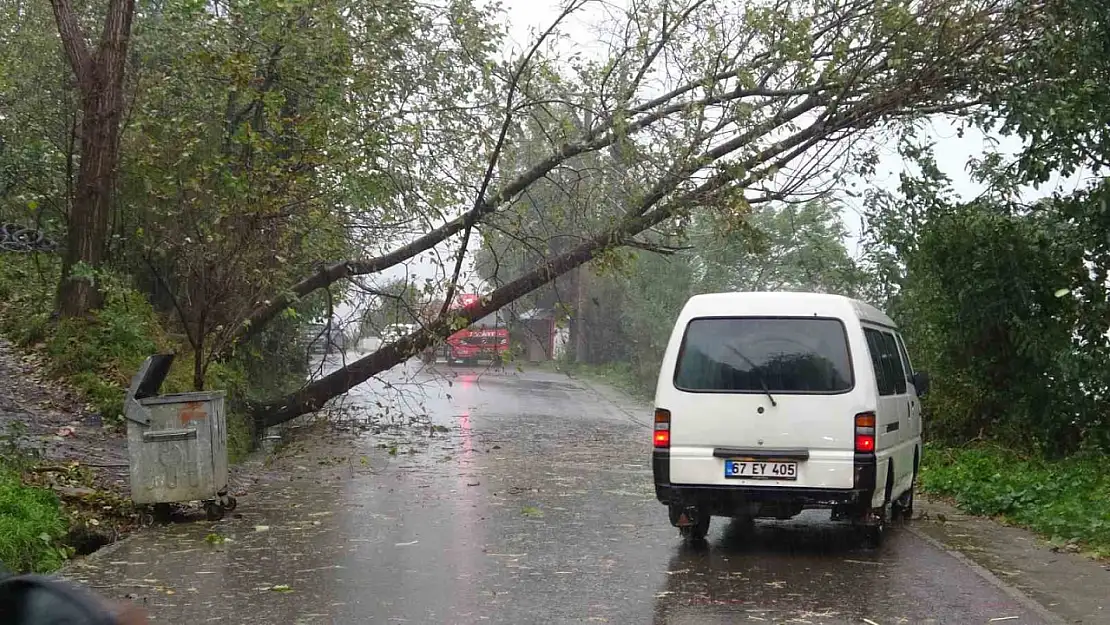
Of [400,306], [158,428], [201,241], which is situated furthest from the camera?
[400,306]

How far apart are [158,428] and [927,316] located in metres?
10.1

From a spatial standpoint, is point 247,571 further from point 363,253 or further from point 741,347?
point 363,253

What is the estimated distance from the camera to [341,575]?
866cm

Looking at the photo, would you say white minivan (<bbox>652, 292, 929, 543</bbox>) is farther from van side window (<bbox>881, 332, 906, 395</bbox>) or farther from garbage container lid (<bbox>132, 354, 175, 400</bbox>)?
garbage container lid (<bbox>132, 354, 175, 400</bbox>)

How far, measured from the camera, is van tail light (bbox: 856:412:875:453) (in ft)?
30.0

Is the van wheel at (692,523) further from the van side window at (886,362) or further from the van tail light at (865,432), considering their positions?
the van side window at (886,362)

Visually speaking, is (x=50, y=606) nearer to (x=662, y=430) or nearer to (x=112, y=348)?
(x=662, y=430)

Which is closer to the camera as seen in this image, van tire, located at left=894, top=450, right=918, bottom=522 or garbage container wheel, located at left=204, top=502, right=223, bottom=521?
garbage container wheel, located at left=204, top=502, right=223, bottom=521

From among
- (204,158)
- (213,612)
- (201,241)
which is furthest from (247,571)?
(204,158)

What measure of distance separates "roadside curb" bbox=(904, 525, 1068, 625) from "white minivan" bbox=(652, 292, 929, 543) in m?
0.69

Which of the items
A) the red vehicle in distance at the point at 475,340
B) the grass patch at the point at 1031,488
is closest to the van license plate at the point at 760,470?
the grass patch at the point at 1031,488

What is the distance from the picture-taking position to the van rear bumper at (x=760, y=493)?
912cm

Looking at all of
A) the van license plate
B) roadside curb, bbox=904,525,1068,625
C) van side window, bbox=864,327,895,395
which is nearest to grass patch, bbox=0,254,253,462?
the van license plate

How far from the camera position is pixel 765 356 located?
954cm
